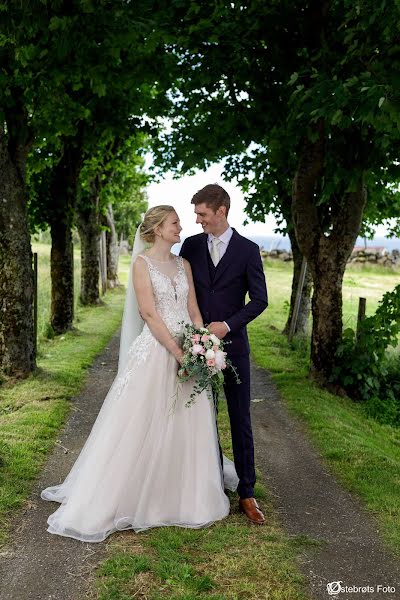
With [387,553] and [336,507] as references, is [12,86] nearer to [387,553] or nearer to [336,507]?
[336,507]

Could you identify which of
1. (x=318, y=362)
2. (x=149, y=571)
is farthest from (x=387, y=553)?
(x=318, y=362)

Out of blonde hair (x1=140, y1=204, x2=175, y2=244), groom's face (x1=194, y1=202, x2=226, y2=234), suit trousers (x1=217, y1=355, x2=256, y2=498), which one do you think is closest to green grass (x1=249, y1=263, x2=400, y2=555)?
suit trousers (x1=217, y1=355, x2=256, y2=498)

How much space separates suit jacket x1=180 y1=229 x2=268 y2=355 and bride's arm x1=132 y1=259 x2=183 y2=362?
1.49ft

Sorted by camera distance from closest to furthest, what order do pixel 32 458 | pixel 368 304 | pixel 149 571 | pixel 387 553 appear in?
1. pixel 149 571
2. pixel 387 553
3. pixel 32 458
4. pixel 368 304

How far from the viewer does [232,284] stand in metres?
5.89

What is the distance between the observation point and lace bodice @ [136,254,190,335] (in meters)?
5.77

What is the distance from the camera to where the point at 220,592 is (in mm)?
4496

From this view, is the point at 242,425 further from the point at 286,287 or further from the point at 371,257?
the point at 371,257

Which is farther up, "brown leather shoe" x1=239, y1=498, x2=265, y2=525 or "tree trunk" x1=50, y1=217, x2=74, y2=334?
"tree trunk" x1=50, y1=217, x2=74, y2=334

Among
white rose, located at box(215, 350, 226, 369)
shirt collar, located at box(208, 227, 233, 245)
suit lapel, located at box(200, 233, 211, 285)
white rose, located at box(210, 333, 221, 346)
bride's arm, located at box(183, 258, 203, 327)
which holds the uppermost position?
shirt collar, located at box(208, 227, 233, 245)

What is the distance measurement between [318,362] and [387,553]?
22.2 feet

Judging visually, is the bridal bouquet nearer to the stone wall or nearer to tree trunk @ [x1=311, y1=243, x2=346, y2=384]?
tree trunk @ [x1=311, y1=243, x2=346, y2=384]

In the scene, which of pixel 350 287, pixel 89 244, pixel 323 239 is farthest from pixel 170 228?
pixel 350 287

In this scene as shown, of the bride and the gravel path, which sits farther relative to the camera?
the bride
